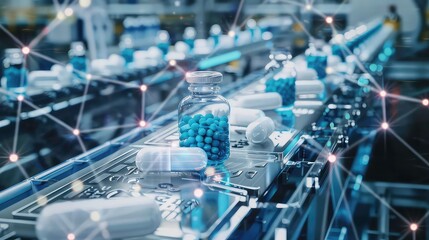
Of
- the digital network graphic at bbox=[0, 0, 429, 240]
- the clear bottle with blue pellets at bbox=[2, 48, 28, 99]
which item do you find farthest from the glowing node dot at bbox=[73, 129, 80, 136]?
the clear bottle with blue pellets at bbox=[2, 48, 28, 99]

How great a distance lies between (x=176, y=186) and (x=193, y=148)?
9 centimetres

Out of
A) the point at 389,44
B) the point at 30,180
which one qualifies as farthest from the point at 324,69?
the point at 389,44

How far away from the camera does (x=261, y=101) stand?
1.53 m

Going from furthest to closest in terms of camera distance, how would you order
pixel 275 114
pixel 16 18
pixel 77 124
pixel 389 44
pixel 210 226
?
1. pixel 389 44
2. pixel 16 18
3. pixel 77 124
4. pixel 275 114
5. pixel 210 226

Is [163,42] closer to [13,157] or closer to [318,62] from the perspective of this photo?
[318,62]

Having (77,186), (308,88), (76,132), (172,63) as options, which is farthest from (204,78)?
(172,63)

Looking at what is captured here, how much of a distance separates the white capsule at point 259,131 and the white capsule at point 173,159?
0.23m

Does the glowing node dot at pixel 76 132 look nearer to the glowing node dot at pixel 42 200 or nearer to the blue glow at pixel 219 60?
the blue glow at pixel 219 60

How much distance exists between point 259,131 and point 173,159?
0.28 meters

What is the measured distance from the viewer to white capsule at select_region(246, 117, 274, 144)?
1.18m

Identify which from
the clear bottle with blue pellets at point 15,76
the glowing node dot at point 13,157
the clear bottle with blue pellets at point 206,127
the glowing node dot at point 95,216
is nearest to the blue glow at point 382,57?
the clear bottle with blue pellets at point 15,76

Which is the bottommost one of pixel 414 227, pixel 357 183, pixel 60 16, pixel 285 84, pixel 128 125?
pixel 414 227

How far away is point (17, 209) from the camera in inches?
33.3

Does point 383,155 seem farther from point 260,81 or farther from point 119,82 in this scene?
point 119,82
